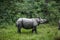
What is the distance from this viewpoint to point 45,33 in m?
4.11

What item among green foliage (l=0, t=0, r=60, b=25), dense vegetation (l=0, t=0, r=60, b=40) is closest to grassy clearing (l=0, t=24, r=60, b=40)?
dense vegetation (l=0, t=0, r=60, b=40)

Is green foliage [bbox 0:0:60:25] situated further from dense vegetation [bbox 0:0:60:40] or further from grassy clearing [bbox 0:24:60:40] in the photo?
grassy clearing [bbox 0:24:60:40]

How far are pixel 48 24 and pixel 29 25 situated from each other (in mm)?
410

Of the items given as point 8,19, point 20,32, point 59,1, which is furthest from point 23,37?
point 59,1

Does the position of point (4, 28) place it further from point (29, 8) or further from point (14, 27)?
point (29, 8)

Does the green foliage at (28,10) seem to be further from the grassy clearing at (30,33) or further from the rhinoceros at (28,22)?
the grassy clearing at (30,33)

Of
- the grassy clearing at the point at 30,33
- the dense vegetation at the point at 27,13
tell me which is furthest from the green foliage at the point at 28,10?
the grassy clearing at the point at 30,33

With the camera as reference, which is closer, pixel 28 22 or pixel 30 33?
pixel 30 33

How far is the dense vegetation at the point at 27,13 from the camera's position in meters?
4.18

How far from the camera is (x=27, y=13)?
4.50 meters

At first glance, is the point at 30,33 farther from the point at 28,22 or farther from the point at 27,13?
the point at 27,13

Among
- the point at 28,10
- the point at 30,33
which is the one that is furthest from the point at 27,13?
the point at 30,33

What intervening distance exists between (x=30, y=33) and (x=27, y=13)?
514 mm

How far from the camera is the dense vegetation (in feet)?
13.7
